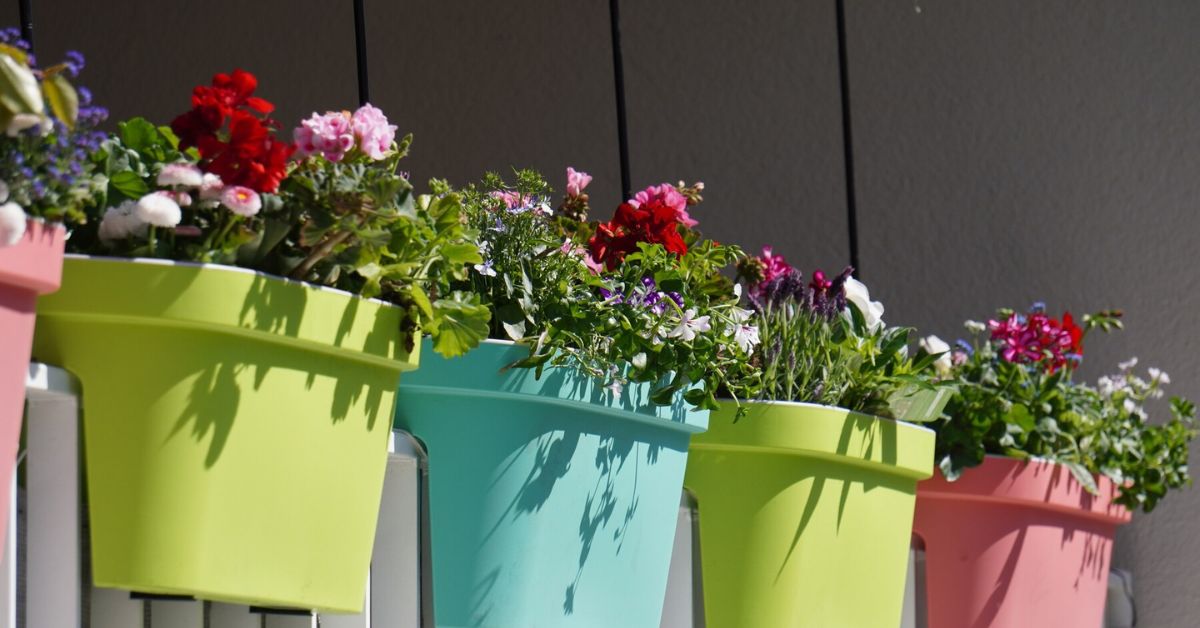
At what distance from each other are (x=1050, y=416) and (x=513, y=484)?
50.0 inches

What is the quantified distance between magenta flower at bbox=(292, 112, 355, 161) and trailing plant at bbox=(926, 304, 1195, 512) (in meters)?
1.09

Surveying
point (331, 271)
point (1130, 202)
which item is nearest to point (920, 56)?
point (1130, 202)

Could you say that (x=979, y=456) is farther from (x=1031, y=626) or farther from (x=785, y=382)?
(x=785, y=382)

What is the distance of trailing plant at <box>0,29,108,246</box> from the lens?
1.15 m

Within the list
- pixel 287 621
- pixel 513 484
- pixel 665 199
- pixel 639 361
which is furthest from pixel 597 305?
pixel 287 621

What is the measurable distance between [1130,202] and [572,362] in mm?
2136

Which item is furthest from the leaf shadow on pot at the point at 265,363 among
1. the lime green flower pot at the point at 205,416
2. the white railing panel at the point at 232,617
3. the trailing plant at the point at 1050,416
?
the trailing plant at the point at 1050,416

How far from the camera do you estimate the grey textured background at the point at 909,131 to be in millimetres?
3338

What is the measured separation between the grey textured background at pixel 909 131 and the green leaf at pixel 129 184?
202 cm

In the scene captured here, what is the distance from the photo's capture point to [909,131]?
3375 mm

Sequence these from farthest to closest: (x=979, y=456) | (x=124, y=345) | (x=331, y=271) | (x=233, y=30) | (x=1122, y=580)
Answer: (x=233, y=30) < (x=1122, y=580) < (x=979, y=456) < (x=331, y=271) < (x=124, y=345)

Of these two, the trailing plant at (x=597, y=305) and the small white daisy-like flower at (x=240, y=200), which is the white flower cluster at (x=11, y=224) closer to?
the small white daisy-like flower at (x=240, y=200)

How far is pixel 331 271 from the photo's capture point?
144 cm

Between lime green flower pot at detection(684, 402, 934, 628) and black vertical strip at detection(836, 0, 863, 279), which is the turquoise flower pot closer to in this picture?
lime green flower pot at detection(684, 402, 934, 628)
